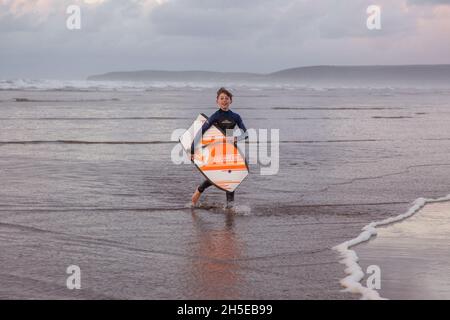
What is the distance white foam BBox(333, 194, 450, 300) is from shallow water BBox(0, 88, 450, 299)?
10 centimetres

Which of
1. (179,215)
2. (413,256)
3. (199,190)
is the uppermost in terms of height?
(199,190)

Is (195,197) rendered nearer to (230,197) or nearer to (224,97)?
(230,197)

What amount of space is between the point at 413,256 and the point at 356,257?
562 millimetres

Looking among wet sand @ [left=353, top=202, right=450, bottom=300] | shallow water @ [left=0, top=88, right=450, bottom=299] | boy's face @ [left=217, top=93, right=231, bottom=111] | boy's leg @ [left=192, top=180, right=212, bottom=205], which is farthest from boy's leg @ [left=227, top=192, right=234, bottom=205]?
wet sand @ [left=353, top=202, right=450, bottom=300]

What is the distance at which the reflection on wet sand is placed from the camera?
5395mm

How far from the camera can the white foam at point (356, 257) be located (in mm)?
5430

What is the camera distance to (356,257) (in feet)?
21.2

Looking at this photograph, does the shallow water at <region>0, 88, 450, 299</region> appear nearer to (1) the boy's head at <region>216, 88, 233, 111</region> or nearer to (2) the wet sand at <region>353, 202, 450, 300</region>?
(2) the wet sand at <region>353, 202, 450, 300</region>

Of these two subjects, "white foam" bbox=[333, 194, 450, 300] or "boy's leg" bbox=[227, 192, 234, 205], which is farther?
"boy's leg" bbox=[227, 192, 234, 205]

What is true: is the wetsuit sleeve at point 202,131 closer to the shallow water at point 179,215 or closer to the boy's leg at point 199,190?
the boy's leg at point 199,190

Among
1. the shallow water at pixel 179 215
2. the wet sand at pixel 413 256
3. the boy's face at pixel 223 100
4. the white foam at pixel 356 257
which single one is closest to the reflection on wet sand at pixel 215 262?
the shallow water at pixel 179 215

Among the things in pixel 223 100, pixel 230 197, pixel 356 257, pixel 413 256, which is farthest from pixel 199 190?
pixel 413 256

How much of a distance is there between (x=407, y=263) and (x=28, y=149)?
36.5 feet

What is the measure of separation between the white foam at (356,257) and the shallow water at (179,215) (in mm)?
104
